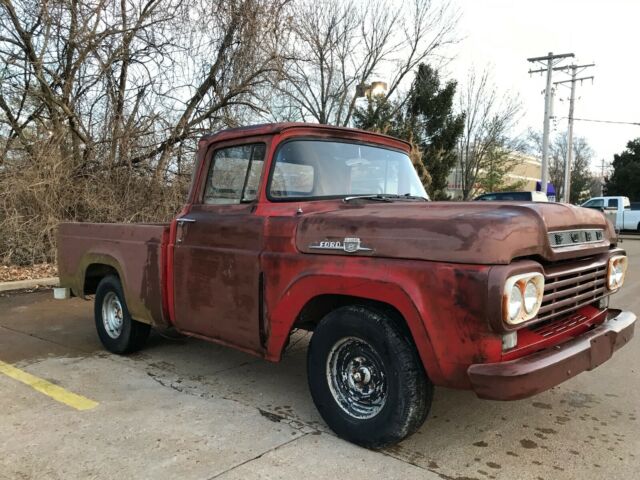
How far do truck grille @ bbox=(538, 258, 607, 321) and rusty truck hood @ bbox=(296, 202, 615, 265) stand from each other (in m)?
0.09

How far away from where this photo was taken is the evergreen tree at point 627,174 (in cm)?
4278

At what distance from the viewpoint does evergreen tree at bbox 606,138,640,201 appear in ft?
140

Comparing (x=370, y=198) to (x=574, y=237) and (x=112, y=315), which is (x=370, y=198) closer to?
(x=574, y=237)

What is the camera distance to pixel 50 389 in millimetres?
4375

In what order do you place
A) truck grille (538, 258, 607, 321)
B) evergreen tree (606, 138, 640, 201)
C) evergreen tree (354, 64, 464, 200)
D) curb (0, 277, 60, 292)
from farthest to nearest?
evergreen tree (606, 138, 640, 201) → evergreen tree (354, 64, 464, 200) → curb (0, 277, 60, 292) → truck grille (538, 258, 607, 321)

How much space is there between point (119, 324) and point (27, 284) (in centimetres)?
450

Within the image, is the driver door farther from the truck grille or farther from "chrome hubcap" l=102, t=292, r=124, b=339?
the truck grille

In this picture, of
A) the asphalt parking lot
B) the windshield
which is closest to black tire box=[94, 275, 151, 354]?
the asphalt parking lot

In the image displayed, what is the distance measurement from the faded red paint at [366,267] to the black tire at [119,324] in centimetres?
31

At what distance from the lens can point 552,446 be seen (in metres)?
3.39

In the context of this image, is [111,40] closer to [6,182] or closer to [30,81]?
[30,81]

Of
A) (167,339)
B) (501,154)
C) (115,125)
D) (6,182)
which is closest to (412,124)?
(501,154)

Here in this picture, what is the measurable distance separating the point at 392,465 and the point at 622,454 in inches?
56.7

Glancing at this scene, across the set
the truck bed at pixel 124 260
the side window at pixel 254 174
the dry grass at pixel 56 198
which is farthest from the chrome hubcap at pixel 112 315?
the dry grass at pixel 56 198
